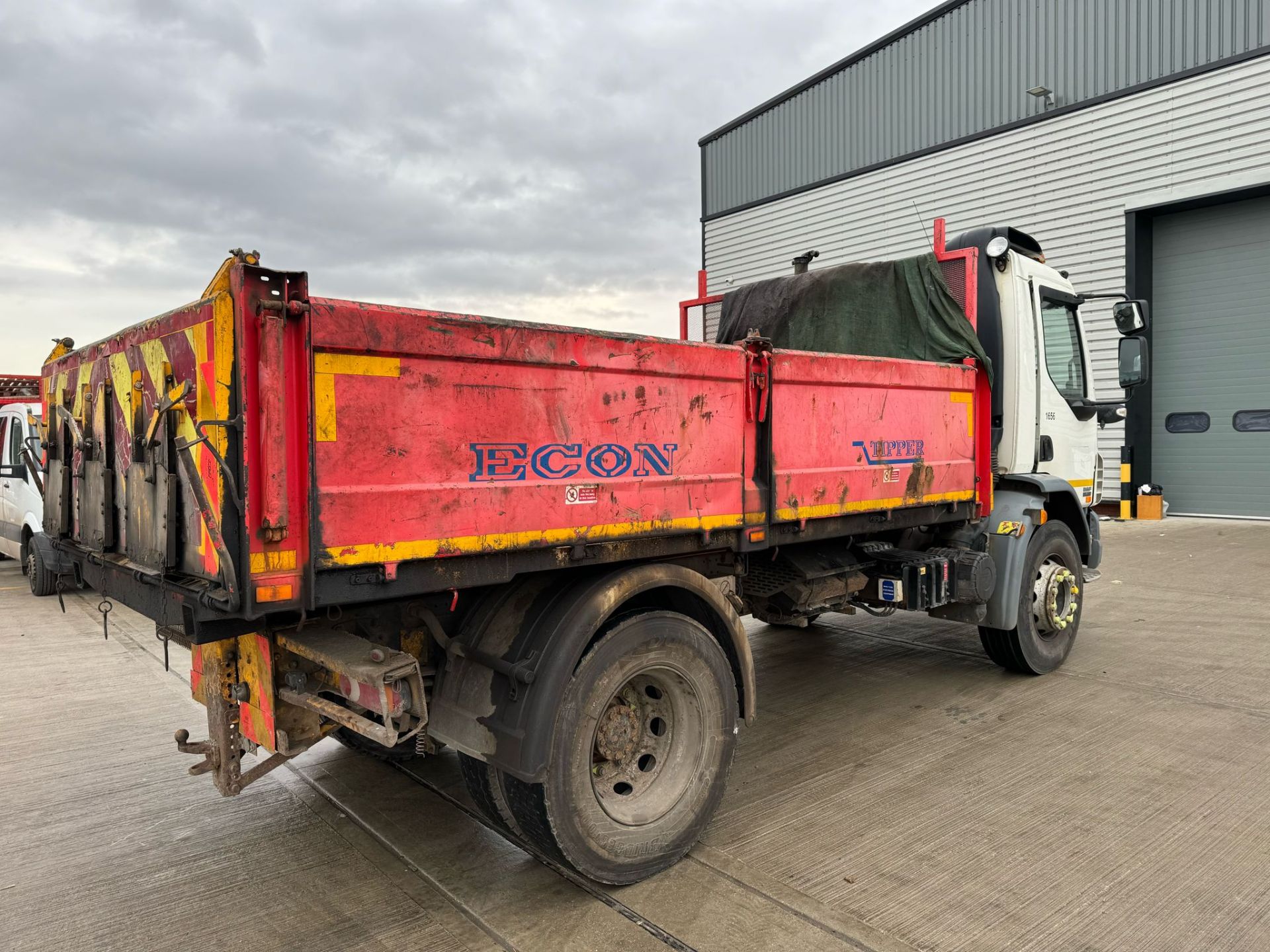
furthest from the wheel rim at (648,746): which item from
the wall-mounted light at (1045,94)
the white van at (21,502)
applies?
the wall-mounted light at (1045,94)

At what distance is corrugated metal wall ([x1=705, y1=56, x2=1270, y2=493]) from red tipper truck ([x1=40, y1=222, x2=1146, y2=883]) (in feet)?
29.5

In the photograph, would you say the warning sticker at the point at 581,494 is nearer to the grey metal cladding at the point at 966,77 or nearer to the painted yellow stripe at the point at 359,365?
Answer: the painted yellow stripe at the point at 359,365

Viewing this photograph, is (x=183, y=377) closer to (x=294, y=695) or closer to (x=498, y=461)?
(x=498, y=461)

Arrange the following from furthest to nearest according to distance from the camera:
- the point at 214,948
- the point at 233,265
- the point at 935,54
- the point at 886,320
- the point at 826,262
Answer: the point at 826,262
the point at 935,54
the point at 886,320
the point at 214,948
the point at 233,265

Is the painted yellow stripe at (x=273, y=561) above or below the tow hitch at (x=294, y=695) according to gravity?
above

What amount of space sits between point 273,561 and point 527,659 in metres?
0.93

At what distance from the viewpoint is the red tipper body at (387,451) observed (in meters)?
2.32

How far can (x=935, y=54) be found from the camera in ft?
56.1

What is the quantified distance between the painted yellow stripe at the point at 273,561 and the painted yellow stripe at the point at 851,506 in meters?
2.11

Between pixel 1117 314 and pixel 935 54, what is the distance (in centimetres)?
1390

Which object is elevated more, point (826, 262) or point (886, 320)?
point (826, 262)

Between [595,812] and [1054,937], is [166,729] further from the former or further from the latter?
[1054,937]

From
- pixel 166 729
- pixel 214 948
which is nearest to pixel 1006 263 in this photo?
pixel 214 948

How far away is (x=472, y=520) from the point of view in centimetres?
270
